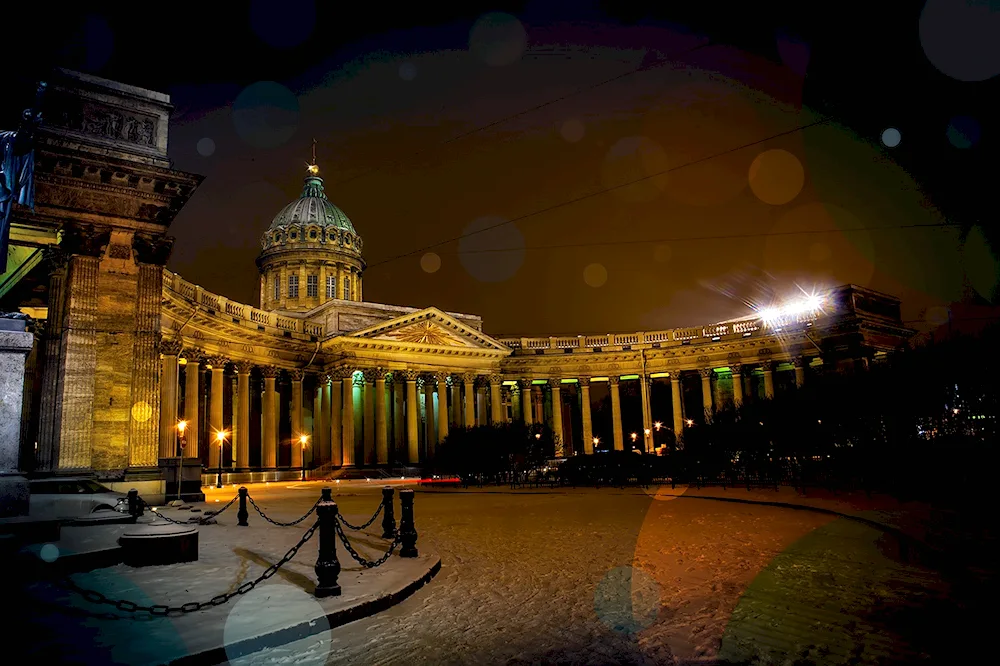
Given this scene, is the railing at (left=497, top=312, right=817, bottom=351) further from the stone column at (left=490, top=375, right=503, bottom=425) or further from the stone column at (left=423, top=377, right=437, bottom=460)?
the stone column at (left=423, top=377, right=437, bottom=460)

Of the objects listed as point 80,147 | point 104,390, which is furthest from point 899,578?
point 80,147

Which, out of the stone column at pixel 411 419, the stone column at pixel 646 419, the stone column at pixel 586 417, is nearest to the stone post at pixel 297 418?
the stone column at pixel 411 419

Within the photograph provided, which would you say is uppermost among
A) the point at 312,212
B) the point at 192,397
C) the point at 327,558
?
the point at 312,212

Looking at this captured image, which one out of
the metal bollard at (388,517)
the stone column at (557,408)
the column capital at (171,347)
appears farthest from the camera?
the stone column at (557,408)

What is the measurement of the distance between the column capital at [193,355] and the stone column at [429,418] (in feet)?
62.1

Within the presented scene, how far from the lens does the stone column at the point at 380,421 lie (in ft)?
157

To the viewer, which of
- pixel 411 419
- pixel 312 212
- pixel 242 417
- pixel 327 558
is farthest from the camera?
pixel 312 212

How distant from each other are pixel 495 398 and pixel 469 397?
8.12 ft

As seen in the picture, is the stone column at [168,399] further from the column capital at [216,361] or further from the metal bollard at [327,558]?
the metal bollard at [327,558]

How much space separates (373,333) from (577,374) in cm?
1799

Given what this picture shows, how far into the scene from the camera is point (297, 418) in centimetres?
4541

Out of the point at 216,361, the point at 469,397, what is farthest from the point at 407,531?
the point at 469,397

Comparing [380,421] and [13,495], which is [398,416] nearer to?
[380,421]

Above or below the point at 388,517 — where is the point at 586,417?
above
